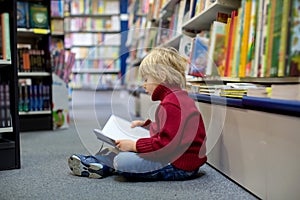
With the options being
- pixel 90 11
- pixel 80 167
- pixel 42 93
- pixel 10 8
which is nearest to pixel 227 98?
pixel 80 167

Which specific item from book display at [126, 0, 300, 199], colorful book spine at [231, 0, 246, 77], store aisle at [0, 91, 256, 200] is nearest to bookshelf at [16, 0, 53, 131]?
store aisle at [0, 91, 256, 200]

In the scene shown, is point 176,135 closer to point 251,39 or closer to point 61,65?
point 251,39

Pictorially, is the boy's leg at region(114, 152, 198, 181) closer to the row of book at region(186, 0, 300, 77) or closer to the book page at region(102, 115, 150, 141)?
the book page at region(102, 115, 150, 141)

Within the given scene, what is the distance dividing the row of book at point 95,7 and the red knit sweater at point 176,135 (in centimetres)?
508

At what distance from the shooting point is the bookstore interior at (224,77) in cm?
92

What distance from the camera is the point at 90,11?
604cm

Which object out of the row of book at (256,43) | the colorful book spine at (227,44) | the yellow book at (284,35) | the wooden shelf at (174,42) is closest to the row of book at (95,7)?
the wooden shelf at (174,42)

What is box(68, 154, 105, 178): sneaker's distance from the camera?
129cm

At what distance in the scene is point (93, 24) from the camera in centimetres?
610

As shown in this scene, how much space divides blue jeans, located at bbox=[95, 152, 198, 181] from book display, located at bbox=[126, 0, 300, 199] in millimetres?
210

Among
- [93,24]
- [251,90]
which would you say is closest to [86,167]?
[251,90]

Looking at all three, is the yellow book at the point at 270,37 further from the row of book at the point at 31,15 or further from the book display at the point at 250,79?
the row of book at the point at 31,15

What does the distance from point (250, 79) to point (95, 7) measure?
17.2 feet

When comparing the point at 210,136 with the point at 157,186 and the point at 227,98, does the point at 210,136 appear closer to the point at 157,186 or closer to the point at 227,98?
the point at 227,98
